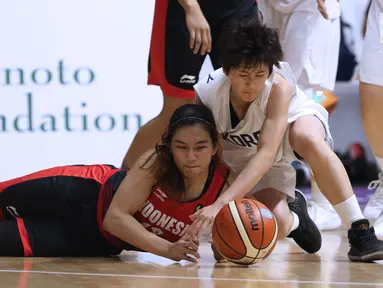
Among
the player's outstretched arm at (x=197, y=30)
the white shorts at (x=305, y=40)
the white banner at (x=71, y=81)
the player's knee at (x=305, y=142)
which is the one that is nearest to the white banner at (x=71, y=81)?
the white banner at (x=71, y=81)

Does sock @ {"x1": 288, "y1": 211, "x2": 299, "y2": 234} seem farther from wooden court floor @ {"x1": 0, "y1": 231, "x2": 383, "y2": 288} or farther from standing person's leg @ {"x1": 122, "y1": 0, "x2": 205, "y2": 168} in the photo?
standing person's leg @ {"x1": 122, "y1": 0, "x2": 205, "y2": 168}

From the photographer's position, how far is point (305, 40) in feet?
17.2

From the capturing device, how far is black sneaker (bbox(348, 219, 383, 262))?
3.65 m

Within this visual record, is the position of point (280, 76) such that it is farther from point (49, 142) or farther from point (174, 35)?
point (49, 142)

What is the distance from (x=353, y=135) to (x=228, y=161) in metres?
3.42

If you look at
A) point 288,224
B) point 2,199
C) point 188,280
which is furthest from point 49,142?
point 188,280

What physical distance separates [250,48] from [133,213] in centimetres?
79

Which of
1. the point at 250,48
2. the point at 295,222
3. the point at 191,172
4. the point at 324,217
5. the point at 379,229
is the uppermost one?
the point at 250,48

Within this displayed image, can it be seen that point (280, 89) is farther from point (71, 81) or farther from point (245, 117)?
point (71, 81)

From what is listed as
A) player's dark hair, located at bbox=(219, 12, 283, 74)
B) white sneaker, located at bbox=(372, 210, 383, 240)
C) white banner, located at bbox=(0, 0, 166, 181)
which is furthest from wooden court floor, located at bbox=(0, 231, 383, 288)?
white banner, located at bbox=(0, 0, 166, 181)

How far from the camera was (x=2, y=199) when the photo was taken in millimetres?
3957

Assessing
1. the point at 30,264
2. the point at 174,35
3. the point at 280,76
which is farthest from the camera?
the point at 174,35

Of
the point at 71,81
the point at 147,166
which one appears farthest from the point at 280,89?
the point at 71,81

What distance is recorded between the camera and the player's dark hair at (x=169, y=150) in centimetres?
361
